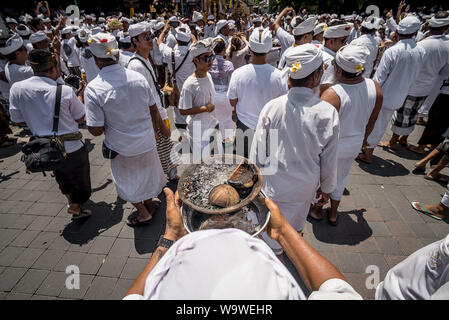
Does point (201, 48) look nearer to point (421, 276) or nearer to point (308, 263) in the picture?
point (308, 263)

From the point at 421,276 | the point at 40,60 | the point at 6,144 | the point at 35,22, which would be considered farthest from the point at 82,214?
the point at 35,22

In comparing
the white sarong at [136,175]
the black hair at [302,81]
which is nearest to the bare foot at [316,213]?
the black hair at [302,81]

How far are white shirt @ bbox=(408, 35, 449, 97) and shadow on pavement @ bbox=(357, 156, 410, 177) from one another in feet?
4.88

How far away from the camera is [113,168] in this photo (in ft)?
10.9

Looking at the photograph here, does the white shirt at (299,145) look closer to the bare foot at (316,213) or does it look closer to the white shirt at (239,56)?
the bare foot at (316,213)

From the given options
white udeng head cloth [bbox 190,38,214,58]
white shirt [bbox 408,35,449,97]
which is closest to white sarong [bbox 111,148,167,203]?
white udeng head cloth [bbox 190,38,214,58]

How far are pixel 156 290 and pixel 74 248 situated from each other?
310 cm

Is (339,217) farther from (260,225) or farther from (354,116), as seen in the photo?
(260,225)

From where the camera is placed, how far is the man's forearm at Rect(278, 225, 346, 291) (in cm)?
126

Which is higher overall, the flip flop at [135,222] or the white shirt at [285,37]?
the white shirt at [285,37]

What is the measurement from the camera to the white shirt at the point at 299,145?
2.04 m

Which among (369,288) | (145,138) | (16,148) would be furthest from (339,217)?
(16,148)

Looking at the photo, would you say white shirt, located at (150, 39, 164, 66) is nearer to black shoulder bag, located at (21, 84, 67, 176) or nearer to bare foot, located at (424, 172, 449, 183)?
black shoulder bag, located at (21, 84, 67, 176)

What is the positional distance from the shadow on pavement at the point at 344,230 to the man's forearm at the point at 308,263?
2.08 metres
